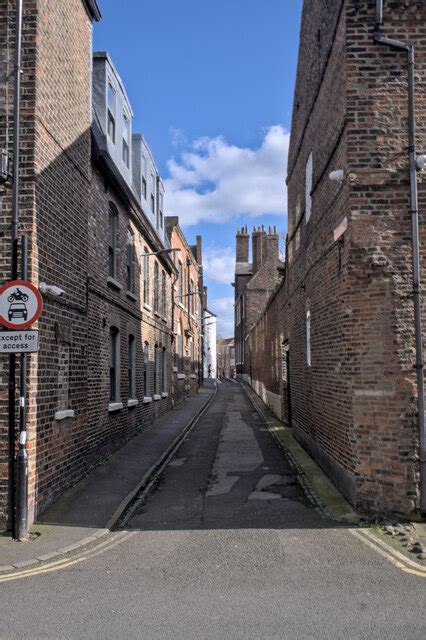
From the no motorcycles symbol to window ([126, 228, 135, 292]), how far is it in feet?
29.4

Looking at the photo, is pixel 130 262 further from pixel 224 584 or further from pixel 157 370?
pixel 224 584

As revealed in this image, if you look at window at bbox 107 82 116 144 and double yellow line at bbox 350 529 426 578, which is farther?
window at bbox 107 82 116 144

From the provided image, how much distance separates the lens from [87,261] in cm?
1138

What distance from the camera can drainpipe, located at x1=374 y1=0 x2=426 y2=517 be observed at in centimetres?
775

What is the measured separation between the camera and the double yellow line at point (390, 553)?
6077mm

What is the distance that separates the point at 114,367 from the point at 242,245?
171 feet

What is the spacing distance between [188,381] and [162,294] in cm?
1292

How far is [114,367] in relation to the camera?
14578 mm

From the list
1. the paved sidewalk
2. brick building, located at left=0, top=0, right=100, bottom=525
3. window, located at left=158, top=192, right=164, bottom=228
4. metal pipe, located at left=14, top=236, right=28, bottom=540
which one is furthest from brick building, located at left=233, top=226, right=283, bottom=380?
metal pipe, located at left=14, top=236, right=28, bottom=540

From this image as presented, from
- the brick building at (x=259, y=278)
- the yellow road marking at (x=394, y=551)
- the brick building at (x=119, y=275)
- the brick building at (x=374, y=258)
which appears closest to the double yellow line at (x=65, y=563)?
the yellow road marking at (x=394, y=551)

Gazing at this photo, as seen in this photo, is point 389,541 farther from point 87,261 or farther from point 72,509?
point 87,261

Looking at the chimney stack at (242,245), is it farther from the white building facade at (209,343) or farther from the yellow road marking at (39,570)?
the yellow road marking at (39,570)

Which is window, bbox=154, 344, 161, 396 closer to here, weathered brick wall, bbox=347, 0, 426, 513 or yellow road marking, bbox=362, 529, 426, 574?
weathered brick wall, bbox=347, 0, 426, 513

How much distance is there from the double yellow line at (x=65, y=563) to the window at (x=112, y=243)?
26.6 feet
